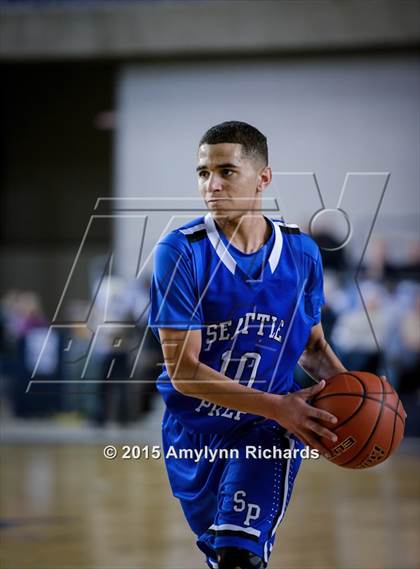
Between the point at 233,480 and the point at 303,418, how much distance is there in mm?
347

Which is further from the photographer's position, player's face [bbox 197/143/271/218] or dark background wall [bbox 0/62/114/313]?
dark background wall [bbox 0/62/114/313]

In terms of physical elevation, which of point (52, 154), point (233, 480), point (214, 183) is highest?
point (214, 183)

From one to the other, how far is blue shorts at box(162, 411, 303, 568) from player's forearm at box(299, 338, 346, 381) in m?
0.27

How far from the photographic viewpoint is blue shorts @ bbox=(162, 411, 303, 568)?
10.5 feet

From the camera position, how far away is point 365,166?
12812 millimetres

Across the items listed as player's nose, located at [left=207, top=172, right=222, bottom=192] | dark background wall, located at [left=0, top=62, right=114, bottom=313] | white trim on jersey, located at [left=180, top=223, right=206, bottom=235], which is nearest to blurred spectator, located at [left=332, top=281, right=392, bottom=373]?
white trim on jersey, located at [left=180, top=223, right=206, bottom=235]

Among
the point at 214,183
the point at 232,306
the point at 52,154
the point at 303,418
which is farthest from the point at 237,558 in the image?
the point at 52,154

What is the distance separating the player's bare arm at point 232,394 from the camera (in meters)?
Answer: 3.06

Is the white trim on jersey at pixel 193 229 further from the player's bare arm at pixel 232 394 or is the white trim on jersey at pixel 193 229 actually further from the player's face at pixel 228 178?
the player's bare arm at pixel 232 394

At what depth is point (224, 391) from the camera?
10.1 ft

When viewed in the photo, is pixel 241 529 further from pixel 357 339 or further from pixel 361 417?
pixel 357 339

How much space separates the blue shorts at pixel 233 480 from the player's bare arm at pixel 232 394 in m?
0.20

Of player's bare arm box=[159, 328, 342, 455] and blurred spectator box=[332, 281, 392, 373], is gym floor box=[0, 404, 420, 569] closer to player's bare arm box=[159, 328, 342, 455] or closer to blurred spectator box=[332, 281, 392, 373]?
blurred spectator box=[332, 281, 392, 373]

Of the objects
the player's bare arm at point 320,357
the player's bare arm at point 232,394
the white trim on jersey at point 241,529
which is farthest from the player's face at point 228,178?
the white trim on jersey at point 241,529
